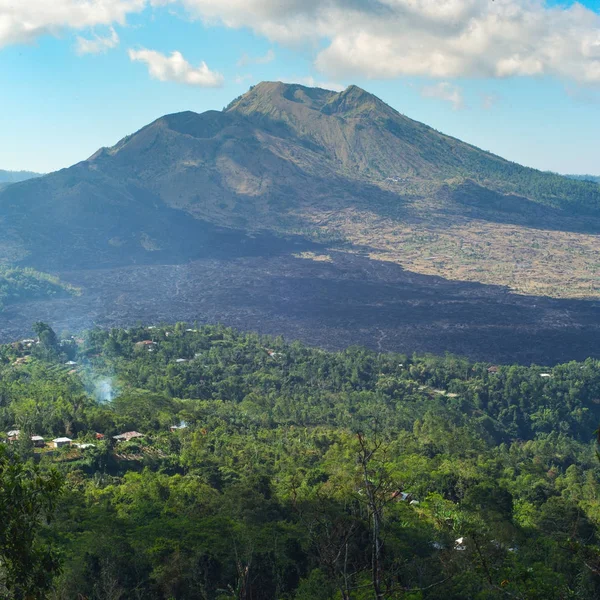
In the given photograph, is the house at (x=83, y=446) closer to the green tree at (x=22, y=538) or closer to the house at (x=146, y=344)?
the green tree at (x=22, y=538)

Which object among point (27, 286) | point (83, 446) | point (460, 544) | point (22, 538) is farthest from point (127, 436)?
point (27, 286)

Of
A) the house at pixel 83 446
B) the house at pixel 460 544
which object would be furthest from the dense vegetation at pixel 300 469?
the house at pixel 83 446

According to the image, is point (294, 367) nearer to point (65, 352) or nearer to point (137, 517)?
point (65, 352)

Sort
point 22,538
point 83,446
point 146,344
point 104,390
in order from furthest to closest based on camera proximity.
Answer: point 146,344 < point 104,390 < point 83,446 < point 22,538

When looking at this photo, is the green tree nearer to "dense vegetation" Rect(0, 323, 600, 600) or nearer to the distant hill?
"dense vegetation" Rect(0, 323, 600, 600)

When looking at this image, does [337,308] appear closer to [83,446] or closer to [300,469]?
[300,469]
